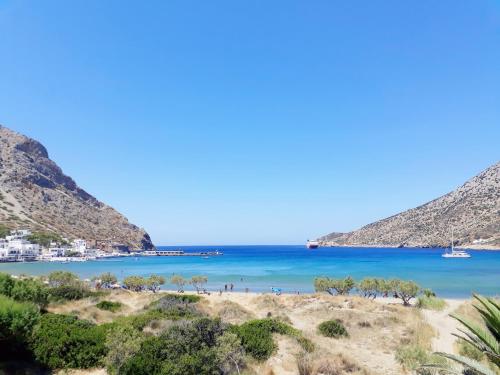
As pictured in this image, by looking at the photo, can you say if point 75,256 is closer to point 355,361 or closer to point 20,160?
point 20,160

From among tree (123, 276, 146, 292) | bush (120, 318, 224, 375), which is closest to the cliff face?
tree (123, 276, 146, 292)

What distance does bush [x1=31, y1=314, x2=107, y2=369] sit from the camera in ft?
41.3

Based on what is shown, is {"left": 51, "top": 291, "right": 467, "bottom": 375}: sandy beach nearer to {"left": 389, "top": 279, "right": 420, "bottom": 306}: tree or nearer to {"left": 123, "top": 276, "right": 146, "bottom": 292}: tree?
{"left": 389, "top": 279, "right": 420, "bottom": 306}: tree

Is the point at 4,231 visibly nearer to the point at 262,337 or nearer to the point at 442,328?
the point at 262,337

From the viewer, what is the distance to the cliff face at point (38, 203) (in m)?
155

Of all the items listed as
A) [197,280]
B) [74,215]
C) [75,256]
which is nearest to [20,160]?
[74,215]

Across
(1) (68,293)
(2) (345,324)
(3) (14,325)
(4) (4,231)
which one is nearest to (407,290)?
(2) (345,324)

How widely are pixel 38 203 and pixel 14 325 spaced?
7078 inches

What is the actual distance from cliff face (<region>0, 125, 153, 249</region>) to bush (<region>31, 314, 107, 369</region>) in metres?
155

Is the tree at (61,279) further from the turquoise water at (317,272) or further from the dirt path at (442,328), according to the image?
the dirt path at (442,328)

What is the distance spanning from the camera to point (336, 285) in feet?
124

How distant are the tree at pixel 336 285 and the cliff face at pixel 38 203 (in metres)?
142

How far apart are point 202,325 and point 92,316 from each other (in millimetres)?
10426

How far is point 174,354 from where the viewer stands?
1234cm
